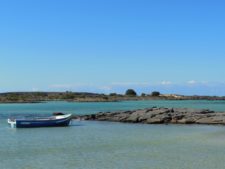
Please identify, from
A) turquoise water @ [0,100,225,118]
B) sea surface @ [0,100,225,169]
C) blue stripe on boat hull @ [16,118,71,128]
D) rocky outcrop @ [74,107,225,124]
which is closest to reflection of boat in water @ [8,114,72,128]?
blue stripe on boat hull @ [16,118,71,128]

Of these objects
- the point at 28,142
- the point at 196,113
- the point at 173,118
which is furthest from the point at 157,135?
the point at 196,113

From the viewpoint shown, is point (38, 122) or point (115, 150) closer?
point (115, 150)

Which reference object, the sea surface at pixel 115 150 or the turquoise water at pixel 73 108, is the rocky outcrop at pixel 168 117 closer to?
the sea surface at pixel 115 150

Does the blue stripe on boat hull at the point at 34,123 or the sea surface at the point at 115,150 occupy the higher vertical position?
the blue stripe on boat hull at the point at 34,123

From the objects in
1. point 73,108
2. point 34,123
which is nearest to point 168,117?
point 34,123

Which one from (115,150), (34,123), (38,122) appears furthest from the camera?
(38,122)

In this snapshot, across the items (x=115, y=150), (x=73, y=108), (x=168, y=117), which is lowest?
(x=115, y=150)

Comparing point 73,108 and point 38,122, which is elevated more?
point 73,108

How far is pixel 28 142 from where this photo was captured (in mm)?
35875

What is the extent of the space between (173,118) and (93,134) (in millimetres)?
15223

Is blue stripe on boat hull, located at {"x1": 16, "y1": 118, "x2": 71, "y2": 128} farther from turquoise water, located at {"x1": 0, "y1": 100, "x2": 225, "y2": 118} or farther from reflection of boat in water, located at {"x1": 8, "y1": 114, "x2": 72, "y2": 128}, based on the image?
turquoise water, located at {"x1": 0, "y1": 100, "x2": 225, "y2": 118}

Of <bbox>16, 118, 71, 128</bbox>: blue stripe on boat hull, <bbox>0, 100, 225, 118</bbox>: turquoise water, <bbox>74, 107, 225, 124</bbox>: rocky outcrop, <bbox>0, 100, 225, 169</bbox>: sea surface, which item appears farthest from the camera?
<bbox>0, 100, 225, 118</bbox>: turquoise water

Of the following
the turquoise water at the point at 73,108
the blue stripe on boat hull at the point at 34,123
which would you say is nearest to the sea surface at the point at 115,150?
the blue stripe on boat hull at the point at 34,123

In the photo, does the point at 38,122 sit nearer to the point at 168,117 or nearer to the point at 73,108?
the point at 168,117
